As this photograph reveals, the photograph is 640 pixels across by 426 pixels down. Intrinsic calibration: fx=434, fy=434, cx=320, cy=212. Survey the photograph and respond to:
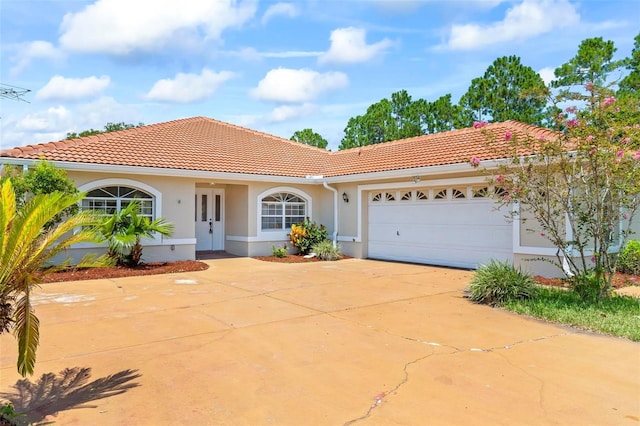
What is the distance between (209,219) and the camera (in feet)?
60.7

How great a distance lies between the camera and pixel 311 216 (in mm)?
18578

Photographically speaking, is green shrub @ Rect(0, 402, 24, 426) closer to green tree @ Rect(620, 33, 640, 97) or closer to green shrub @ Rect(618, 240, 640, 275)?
green shrub @ Rect(618, 240, 640, 275)

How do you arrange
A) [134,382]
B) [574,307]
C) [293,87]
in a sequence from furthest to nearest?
[293,87] → [574,307] → [134,382]

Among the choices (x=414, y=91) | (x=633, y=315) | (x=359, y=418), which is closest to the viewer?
(x=359, y=418)

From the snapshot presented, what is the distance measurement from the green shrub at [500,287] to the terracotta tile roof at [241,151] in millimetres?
3944

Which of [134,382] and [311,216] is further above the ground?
[311,216]

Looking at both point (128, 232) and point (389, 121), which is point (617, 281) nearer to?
point (128, 232)

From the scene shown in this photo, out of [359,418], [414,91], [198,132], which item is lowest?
[359,418]

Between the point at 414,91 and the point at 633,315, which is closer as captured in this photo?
the point at 633,315

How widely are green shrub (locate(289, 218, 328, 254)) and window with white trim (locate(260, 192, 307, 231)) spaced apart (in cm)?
61

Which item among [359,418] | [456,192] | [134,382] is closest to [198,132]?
[456,192]

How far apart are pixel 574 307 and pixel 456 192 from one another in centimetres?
669

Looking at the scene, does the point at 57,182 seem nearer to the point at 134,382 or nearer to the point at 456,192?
the point at 134,382

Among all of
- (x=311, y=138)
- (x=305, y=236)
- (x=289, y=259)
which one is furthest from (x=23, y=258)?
(x=311, y=138)
